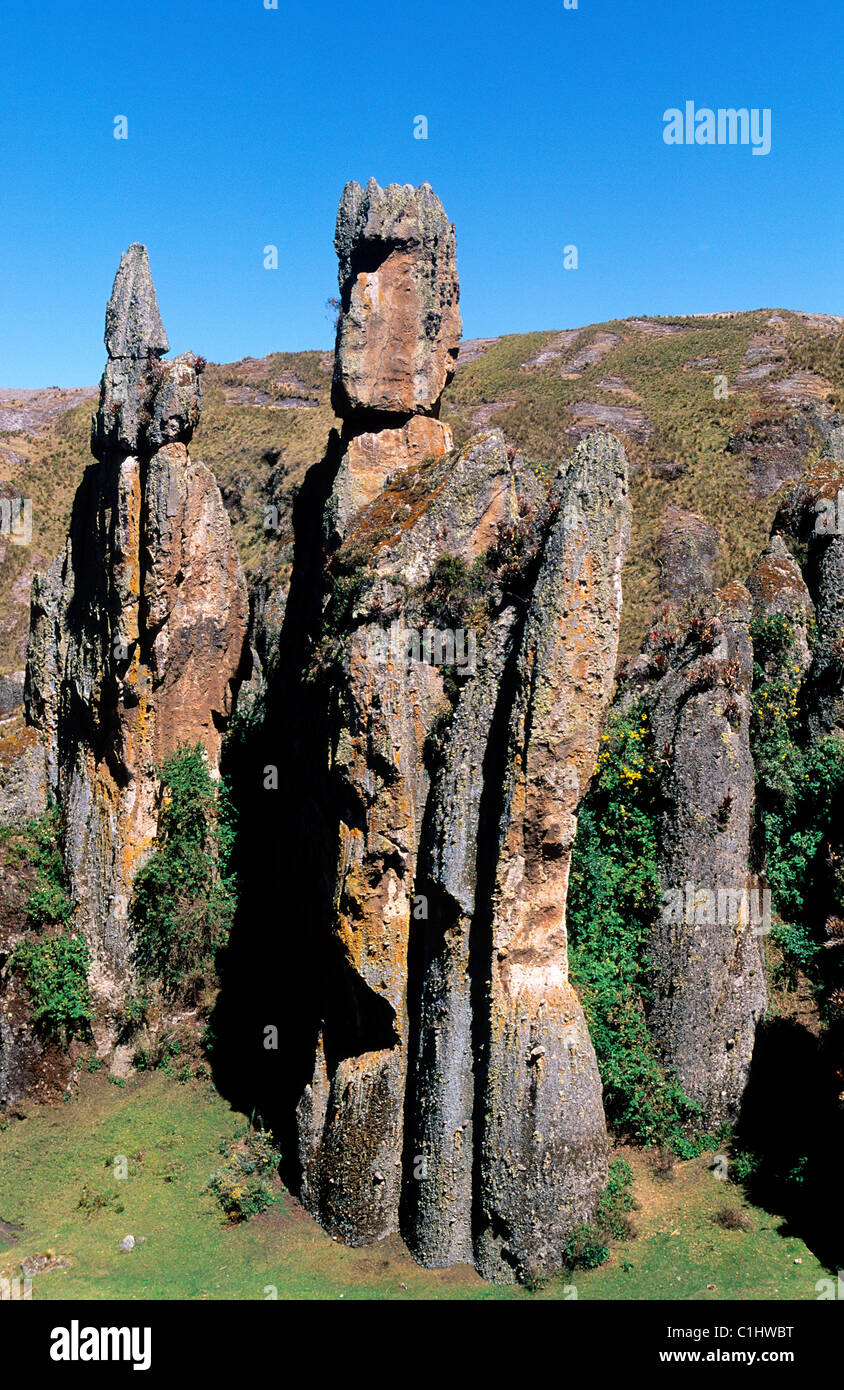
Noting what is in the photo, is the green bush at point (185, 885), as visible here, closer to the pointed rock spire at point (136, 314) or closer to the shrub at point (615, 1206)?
the pointed rock spire at point (136, 314)

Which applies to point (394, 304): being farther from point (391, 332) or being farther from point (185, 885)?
point (185, 885)

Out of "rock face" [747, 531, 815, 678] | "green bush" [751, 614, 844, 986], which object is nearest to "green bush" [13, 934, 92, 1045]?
"green bush" [751, 614, 844, 986]

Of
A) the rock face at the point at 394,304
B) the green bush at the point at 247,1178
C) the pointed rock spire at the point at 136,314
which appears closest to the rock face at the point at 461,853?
the green bush at the point at 247,1178

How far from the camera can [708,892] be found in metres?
15.6

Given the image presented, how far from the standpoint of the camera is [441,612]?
1412 cm

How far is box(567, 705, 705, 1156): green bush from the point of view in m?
14.8

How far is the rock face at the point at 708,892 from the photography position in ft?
49.6

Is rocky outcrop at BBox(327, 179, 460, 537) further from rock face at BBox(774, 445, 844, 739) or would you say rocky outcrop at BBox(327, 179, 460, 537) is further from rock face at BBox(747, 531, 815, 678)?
rock face at BBox(774, 445, 844, 739)

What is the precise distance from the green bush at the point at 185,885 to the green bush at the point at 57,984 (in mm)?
1128

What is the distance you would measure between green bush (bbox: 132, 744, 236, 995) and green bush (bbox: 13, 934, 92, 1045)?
3.70 feet
